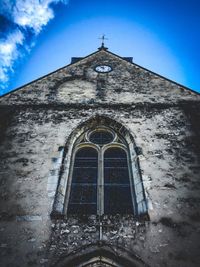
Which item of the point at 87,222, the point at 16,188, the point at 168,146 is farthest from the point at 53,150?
the point at 168,146

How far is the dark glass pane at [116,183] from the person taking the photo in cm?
544

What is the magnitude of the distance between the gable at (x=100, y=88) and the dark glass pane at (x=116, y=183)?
6.58ft

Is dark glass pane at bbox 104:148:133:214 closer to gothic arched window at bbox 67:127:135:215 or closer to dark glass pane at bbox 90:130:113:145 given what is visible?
gothic arched window at bbox 67:127:135:215

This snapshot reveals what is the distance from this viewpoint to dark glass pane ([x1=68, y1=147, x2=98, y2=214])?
5.46 metres

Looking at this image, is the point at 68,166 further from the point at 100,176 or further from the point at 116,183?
the point at 116,183

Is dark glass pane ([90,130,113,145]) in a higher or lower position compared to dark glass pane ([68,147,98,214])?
higher

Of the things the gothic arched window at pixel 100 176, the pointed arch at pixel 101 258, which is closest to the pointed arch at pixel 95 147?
the gothic arched window at pixel 100 176

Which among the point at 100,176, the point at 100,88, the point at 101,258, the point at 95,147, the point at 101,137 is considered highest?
the point at 100,88

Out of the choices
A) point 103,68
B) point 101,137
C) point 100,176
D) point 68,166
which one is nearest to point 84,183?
point 100,176

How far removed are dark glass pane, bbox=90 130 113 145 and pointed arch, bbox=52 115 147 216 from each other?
0.13 m

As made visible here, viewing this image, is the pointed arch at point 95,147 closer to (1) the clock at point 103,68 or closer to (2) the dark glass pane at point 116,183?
(2) the dark glass pane at point 116,183

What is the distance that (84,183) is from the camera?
5969 mm

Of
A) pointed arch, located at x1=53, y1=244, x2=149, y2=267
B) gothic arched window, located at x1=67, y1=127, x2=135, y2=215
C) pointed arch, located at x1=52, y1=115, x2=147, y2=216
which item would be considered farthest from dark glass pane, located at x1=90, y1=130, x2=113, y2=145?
pointed arch, located at x1=53, y1=244, x2=149, y2=267

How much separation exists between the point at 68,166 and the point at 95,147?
0.99 meters
